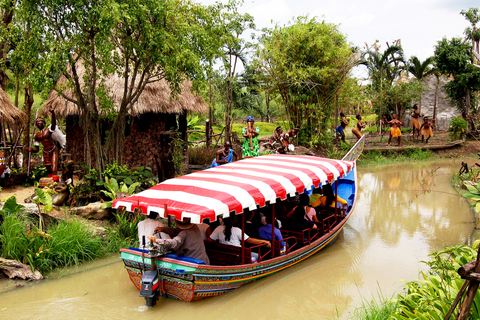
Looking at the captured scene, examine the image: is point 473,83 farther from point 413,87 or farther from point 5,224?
point 5,224

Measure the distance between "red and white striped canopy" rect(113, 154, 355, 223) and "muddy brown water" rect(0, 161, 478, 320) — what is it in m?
1.45

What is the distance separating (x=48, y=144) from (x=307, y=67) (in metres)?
10.5

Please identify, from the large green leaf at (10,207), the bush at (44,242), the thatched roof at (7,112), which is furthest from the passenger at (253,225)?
the thatched roof at (7,112)

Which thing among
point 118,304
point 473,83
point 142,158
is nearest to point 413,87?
point 473,83

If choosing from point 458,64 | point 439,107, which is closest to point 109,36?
point 458,64

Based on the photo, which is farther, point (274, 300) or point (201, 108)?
point (201, 108)

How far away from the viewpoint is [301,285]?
715cm

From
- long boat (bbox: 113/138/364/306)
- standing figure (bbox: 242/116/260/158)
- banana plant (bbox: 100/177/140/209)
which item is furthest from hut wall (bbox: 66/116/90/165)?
long boat (bbox: 113/138/364/306)

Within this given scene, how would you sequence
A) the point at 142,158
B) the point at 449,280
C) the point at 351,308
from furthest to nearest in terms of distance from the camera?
1. the point at 142,158
2. the point at 351,308
3. the point at 449,280

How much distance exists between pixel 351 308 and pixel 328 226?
2684mm

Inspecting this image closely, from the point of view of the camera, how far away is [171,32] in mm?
9430

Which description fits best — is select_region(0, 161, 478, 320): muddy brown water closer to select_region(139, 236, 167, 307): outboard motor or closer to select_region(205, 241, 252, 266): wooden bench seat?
select_region(139, 236, 167, 307): outboard motor

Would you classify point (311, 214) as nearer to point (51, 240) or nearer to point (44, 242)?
point (51, 240)

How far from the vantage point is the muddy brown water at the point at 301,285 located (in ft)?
19.8
